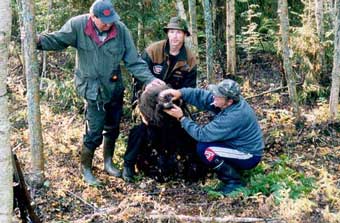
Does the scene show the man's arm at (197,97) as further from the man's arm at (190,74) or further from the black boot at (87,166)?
the black boot at (87,166)

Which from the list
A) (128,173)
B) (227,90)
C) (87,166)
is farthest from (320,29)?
(87,166)

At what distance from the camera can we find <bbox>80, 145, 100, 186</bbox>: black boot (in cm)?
636

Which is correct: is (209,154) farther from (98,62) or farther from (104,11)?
(104,11)

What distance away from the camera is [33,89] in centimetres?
550

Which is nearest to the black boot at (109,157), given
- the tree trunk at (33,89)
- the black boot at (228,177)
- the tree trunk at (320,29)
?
the tree trunk at (33,89)

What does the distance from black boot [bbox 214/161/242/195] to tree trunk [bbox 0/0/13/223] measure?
135 inches

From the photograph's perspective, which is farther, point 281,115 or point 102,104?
point 281,115

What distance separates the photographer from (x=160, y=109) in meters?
6.16

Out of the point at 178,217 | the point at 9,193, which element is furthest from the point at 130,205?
the point at 9,193

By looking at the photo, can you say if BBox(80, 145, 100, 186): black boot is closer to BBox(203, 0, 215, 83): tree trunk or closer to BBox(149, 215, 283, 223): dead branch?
BBox(149, 215, 283, 223): dead branch

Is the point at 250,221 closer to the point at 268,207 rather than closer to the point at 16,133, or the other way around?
the point at 268,207

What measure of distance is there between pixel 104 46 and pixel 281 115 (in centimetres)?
363

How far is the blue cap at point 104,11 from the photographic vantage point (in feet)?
18.2

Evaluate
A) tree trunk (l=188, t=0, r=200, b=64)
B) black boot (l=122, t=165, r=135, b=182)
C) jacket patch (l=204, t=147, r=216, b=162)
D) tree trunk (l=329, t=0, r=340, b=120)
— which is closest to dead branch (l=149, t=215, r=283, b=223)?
jacket patch (l=204, t=147, r=216, b=162)
